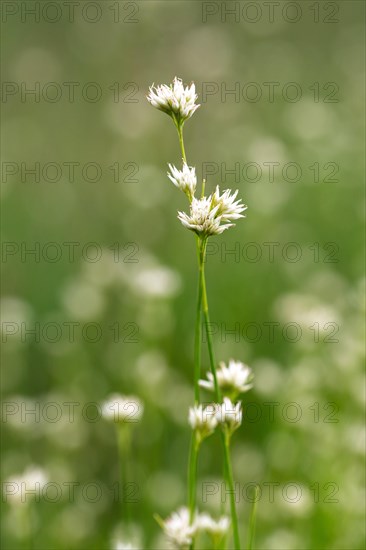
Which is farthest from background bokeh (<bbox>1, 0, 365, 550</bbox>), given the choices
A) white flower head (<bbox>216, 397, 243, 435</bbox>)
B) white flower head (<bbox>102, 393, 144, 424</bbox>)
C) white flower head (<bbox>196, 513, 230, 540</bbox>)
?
white flower head (<bbox>216, 397, 243, 435</bbox>)

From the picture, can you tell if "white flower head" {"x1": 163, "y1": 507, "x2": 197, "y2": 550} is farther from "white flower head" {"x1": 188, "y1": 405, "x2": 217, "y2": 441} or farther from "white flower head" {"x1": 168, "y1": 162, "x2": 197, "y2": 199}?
"white flower head" {"x1": 168, "y1": 162, "x2": 197, "y2": 199}

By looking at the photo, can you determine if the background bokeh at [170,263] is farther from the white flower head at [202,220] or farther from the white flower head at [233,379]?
the white flower head at [202,220]

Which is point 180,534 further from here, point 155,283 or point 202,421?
point 155,283

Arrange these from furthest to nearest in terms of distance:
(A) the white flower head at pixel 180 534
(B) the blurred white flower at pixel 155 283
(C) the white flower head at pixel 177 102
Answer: (B) the blurred white flower at pixel 155 283 < (C) the white flower head at pixel 177 102 < (A) the white flower head at pixel 180 534

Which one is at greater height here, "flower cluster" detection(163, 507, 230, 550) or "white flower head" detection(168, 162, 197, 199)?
"white flower head" detection(168, 162, 197, 199)

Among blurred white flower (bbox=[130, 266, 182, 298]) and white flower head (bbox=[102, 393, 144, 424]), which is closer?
white flower head (bbox=[102, 393, 144, 424])

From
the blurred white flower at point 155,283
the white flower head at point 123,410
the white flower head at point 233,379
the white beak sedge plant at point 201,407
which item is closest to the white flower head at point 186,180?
the white beak sedge plant at point 201,407
